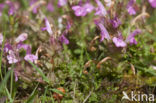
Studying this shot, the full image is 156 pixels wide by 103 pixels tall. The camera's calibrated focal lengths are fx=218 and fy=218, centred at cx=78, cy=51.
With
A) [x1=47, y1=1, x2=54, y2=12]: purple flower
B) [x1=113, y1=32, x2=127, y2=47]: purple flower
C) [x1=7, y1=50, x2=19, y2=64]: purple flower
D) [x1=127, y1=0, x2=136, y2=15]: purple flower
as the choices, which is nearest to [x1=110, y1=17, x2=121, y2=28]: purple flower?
[x1=113, y1=32, x2=127, y2=47]: purple flower

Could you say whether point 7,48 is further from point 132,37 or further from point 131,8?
point 131,8

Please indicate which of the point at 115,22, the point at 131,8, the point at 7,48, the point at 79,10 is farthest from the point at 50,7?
the point at 115,22

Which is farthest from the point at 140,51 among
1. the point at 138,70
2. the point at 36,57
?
the point at 36,57

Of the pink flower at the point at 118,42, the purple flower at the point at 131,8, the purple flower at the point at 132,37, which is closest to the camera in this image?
the pink flower at the point at 118,42

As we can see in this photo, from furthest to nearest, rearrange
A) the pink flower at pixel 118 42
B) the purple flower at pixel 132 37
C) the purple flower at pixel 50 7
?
the purple flower at pixel 50 7 < the purple flower at pixel 132 37 < the pink flower at pixel 118 42

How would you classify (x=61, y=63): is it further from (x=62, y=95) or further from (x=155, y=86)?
(x=155, y=86)

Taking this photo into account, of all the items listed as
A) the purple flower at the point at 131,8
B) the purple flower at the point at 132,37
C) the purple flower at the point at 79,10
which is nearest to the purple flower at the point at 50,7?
the purple flower at the point at 79,10

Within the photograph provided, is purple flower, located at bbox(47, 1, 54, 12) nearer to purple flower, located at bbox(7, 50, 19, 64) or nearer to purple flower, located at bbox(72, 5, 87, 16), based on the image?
purple flower, located at bbox(72, 5, 87, 16)

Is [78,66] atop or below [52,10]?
below

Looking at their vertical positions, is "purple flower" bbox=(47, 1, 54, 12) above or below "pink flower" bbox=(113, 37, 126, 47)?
above

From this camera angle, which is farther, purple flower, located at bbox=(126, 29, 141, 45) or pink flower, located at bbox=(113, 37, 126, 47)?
purple flower, located at bbox=(126, 29, 141, 45)

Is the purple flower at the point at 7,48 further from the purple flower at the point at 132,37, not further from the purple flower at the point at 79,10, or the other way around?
the purple flower at the point at 132,37
